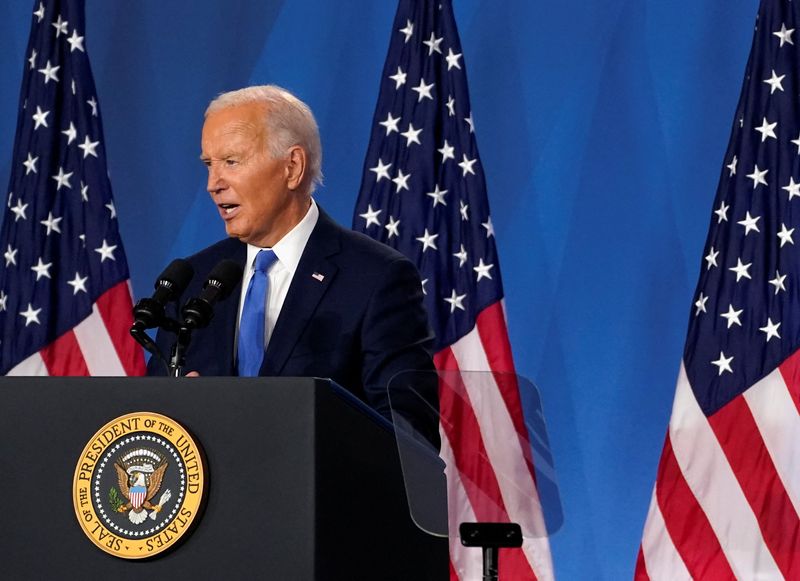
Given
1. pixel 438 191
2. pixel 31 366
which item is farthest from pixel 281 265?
pixel 31 366

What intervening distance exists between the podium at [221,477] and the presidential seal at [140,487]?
0.06 feet

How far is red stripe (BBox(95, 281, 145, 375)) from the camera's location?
4988 mm

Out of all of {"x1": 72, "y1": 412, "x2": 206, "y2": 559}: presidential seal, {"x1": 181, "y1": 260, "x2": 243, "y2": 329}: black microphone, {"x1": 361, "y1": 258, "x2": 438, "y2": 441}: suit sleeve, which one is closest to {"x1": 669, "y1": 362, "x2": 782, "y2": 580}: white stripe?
{"x1": 361, "y1": 258, "x2": 438, "y2": 441}: suit sleeve

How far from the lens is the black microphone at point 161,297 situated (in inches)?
84.5

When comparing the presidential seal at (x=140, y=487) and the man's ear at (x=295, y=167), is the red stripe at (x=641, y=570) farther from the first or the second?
the presidential seal at (x=140, y=487)

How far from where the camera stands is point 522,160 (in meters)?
5.14

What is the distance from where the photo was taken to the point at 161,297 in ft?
7.21

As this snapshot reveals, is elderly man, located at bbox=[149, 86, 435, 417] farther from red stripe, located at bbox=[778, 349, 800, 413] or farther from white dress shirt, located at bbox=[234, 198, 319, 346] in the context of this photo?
red stripe, located at bbox=[778, 349, 800, 413]

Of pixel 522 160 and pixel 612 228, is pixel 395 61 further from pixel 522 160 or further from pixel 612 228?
pixel 612 228

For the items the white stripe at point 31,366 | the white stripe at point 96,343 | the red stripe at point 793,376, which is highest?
the white stripe at point 96,343

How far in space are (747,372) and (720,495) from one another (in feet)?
1.54

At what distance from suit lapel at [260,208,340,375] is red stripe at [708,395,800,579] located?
6.78 feet

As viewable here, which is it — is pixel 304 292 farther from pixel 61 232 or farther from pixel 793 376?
pixel 61 232

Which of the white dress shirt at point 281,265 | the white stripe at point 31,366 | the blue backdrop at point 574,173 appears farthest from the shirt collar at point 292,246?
the white stripe at point 31,366
